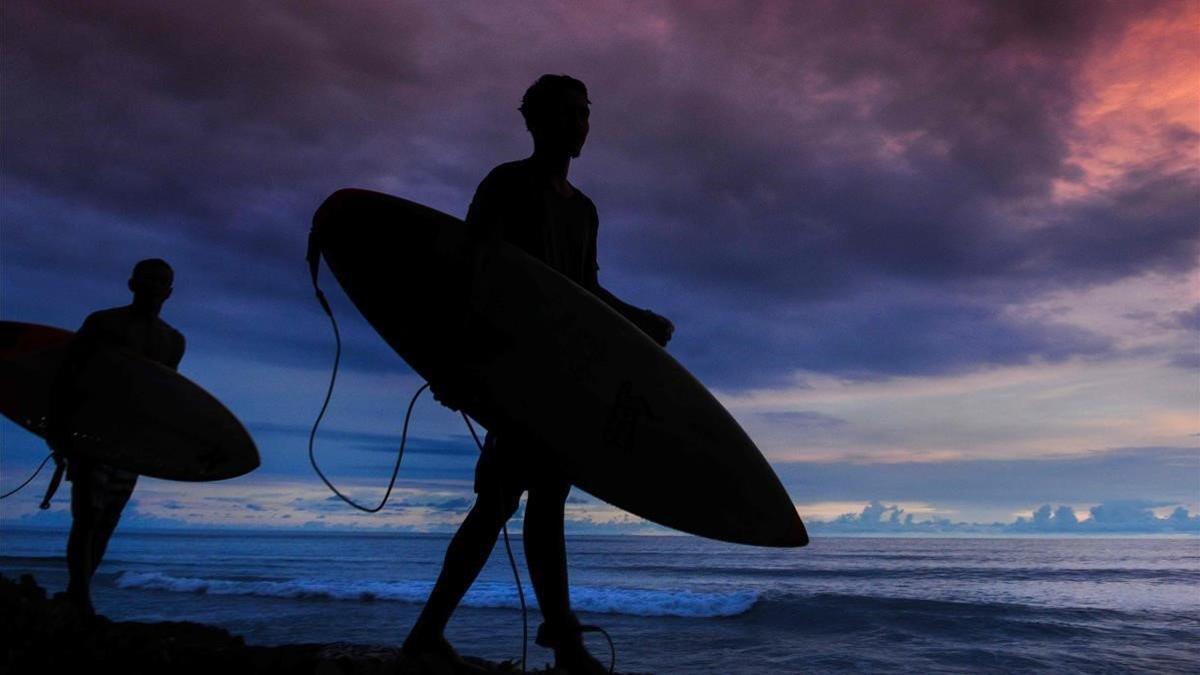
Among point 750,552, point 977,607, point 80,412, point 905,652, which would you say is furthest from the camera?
point 750,552

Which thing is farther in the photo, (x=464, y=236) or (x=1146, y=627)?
(x=1146, y=627)

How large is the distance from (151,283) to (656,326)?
3061 millimetres

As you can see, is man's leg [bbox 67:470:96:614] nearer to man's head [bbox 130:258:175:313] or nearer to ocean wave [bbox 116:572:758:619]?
man's head [bbox 130:258:175:313]

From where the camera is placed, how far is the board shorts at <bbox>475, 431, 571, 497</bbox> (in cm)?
234

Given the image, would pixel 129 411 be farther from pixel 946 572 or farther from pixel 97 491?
pixel 946 572

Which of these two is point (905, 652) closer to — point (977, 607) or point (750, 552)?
point (977, 607)

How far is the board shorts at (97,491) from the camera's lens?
12.8 ft

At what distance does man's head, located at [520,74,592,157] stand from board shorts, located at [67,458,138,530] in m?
3.19

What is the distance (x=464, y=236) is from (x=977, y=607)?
12.6 meters

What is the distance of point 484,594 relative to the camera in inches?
493

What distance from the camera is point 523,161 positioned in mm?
2463

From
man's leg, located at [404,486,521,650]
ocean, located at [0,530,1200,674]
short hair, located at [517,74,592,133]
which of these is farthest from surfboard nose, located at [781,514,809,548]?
ocean, located at [0,530,1200,674]

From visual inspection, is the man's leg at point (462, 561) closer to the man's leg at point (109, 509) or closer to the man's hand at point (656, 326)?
the man's hand at point (656, 326)

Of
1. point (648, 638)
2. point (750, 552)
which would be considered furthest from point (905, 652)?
point (750, 552)
